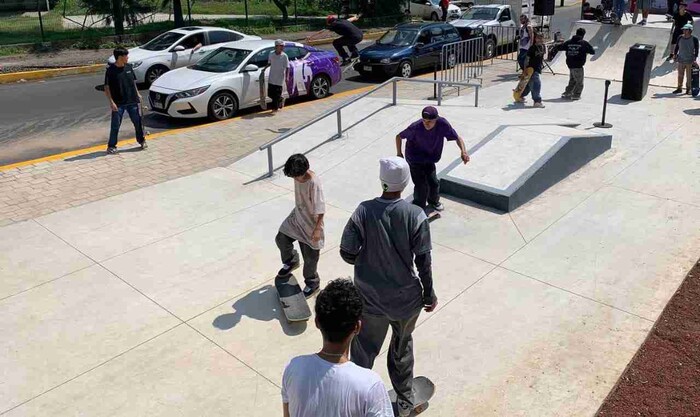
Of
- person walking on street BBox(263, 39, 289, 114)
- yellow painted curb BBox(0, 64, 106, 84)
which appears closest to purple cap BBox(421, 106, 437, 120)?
person walking on street BBox(263, 39, 289, 114)

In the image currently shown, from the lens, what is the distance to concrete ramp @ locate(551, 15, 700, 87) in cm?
1616

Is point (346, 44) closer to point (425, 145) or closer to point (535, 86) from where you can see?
point (535, 86)

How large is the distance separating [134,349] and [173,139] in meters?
7.25

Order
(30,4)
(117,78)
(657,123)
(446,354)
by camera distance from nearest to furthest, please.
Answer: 1. (446,354)
2. (117,78)
3. (657,123)
4. (30,4)

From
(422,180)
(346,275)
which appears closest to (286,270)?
(346,275)

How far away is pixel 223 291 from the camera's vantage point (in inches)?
247

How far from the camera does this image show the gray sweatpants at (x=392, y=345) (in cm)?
415

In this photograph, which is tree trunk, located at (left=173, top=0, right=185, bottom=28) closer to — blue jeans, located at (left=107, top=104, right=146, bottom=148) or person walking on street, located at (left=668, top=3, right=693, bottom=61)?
blue jeans, located at (left=107, top=104, right=146, bottom=148)

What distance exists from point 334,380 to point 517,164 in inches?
255

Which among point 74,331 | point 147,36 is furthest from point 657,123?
point 147,36

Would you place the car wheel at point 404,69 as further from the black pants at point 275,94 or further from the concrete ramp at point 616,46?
the black pants at point 275,94

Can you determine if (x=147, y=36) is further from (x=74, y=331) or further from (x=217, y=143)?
(x=74, y=331)

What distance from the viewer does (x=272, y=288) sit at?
6312 mm

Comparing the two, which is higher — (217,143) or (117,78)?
(117,78)
